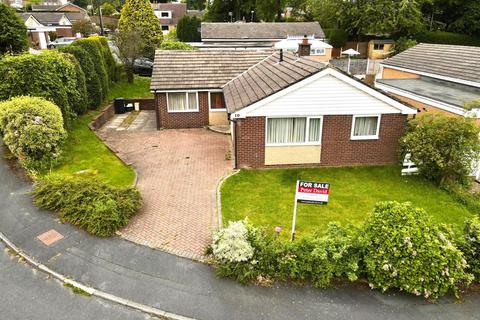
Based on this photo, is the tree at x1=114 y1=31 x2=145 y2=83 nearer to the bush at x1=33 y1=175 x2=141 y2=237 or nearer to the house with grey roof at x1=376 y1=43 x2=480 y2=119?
the house with grey roof at x1=376 y1=43 x2=480 y2=119

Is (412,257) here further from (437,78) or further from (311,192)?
(437,78)

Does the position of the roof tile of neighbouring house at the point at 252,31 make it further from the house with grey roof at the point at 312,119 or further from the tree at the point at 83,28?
the house with grey roof at the point at 312,119

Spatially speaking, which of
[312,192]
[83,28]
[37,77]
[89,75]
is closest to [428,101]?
[312,192]

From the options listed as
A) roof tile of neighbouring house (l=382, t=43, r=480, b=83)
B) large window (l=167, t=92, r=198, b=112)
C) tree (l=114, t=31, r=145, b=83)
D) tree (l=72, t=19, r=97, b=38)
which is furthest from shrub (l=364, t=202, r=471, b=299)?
tree (l=72, t=19, r=97, b=38)

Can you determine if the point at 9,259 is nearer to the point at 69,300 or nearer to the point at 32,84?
the point at 69,300

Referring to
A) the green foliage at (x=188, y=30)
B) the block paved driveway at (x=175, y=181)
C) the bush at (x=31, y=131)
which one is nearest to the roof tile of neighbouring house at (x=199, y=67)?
the block paved driveway at (x=175, y=181)
